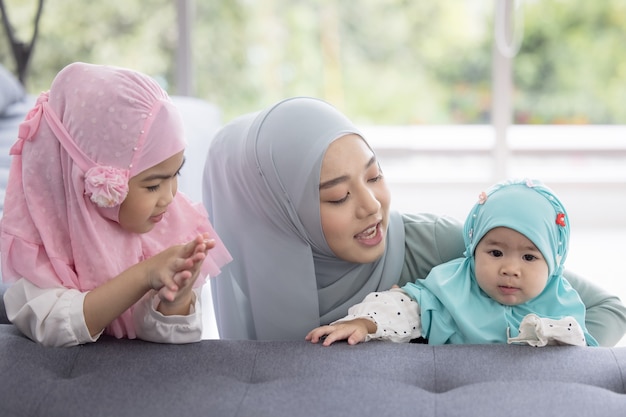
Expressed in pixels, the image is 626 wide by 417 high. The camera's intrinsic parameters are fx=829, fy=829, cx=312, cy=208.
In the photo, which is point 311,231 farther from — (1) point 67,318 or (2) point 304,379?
(1) point 67,318

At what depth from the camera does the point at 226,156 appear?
2.23 metres

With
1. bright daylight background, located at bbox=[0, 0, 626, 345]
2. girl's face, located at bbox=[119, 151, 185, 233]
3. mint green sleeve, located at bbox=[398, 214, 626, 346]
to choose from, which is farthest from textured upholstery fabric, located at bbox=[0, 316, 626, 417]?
bright daylight background, located at bbox=[0, 0, 626, 345]

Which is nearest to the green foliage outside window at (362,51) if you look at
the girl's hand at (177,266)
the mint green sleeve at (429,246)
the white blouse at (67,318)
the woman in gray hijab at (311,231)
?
the woman in gray hijab at (311,231)

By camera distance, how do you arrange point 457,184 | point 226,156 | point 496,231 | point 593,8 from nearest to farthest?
1. point 496,231
2. point 226,156
3. point 457,184
4. point 593,8

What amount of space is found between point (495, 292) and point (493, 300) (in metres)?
0.05

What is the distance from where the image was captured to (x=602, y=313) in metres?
2.03

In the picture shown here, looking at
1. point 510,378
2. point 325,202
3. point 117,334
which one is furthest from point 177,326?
point 510,378

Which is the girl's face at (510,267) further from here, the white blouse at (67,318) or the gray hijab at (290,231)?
the white blouse at (67,318)

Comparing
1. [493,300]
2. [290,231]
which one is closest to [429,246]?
[493,300]

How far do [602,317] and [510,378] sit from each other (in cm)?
52

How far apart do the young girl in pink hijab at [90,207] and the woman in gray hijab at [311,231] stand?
30 cm

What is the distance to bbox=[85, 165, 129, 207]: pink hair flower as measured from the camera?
1.70m

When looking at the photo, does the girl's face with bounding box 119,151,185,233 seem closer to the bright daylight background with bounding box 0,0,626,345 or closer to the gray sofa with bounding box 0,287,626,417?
the gray sofa with bounding box 0,287,626,417

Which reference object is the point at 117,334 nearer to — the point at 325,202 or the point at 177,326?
the point at 177,326
